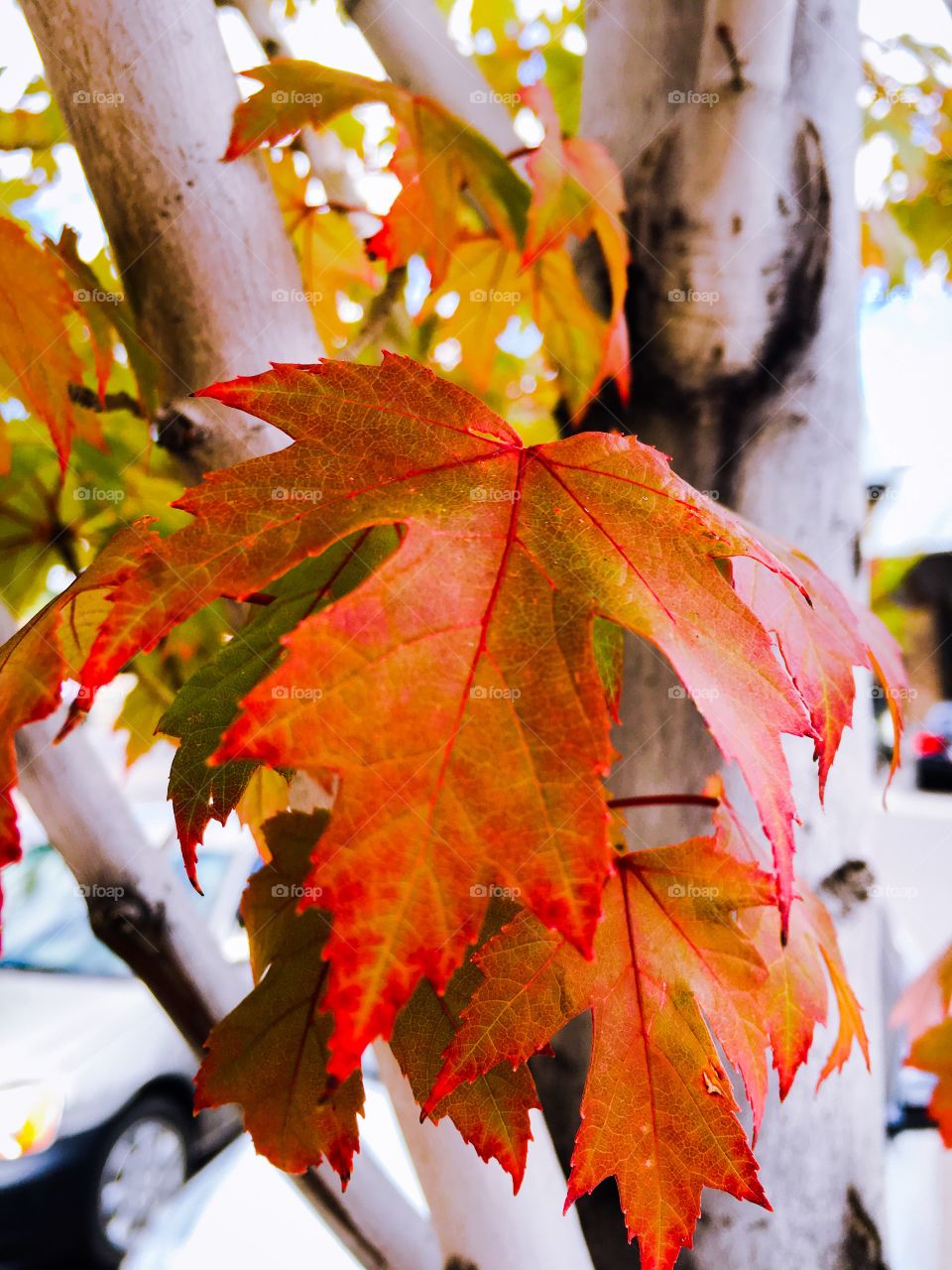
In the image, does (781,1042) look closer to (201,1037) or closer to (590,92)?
(201,1037)

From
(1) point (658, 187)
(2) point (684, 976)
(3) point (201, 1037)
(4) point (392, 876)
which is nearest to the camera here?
(4) point (392, 876)

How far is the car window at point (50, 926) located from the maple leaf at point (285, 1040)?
218cm

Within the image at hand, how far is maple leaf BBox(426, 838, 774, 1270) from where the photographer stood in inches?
14.2

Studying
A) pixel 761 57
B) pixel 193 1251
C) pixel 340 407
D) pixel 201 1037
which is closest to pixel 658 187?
pixel 761 57

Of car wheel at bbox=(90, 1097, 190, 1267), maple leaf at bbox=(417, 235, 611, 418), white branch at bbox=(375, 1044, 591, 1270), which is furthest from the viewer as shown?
car wheel at bbox=(90, 1097, 190, 1267)

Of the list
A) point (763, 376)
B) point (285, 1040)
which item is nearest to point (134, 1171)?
point (285, 1040)

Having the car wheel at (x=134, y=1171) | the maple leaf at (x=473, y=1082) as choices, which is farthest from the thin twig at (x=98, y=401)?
the car wheel at (x=134, y=1171)

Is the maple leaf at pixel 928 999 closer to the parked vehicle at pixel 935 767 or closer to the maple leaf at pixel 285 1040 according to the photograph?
the maple leaf at pixel 285 1040

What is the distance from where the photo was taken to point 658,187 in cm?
66

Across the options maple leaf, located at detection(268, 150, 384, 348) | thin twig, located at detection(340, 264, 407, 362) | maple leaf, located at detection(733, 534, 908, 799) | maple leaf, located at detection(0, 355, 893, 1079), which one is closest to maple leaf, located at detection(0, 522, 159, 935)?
maple leaf, located at detection(0, 355, 893, 1079)

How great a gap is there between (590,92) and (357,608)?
660 millimetres

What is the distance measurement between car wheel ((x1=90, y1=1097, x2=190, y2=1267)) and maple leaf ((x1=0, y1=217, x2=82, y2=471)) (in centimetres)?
212

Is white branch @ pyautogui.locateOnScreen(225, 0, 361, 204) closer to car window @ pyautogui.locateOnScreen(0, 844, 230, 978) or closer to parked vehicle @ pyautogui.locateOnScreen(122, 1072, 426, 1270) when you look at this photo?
parked vehicle @ pyautogui.locateOnScreen(122, 1072, 426, 1270)

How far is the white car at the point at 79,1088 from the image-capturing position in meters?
1.90
